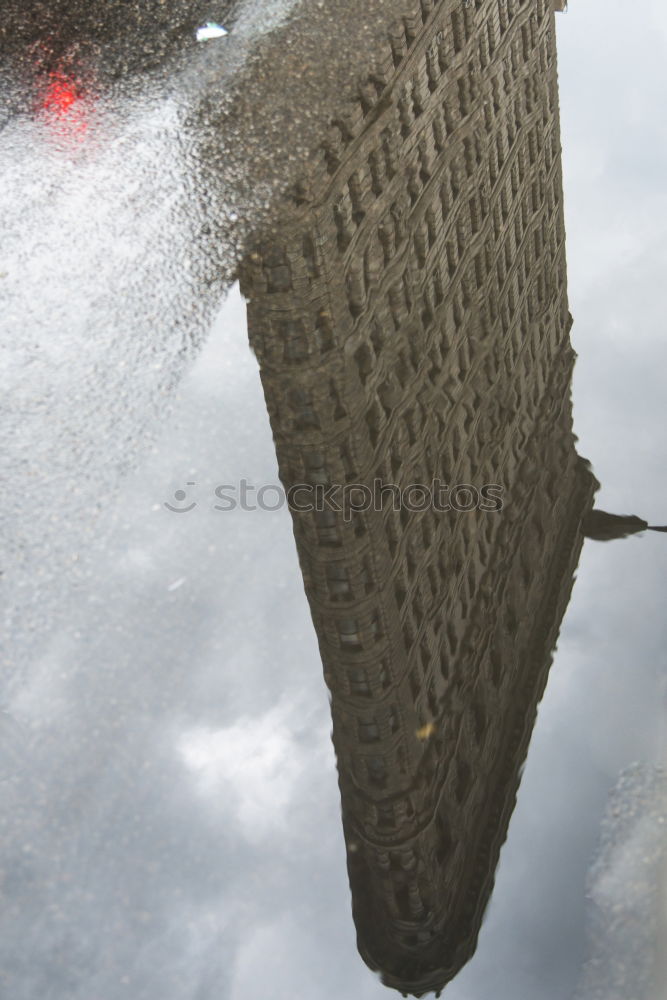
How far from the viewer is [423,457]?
8.36m

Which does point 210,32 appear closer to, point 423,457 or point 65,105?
point 65,105

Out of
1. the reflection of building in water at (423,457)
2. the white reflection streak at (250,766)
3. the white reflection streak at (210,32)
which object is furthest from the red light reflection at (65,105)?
the white reflection streak at (250,766)

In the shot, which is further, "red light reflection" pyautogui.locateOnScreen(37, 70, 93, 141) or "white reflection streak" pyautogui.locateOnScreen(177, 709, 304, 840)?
"red light reflection" pyautogui.locateOnScreen(37, 70, 93, 141)

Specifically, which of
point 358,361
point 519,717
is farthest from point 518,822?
point 358,361

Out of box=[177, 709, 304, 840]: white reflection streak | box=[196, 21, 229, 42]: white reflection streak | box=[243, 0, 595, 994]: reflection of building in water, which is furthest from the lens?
box=[196, 21, 229, 42]: white reflection streak

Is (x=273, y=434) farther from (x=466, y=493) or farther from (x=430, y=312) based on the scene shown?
(x=430, y=312)

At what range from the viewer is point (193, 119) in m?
10.6

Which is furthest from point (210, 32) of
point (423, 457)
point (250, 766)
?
point (250, 766)

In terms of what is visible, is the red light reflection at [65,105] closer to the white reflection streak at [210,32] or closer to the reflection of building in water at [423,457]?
the white reflection streak at [210,32]

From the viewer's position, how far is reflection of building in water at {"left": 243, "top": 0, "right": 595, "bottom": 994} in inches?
241

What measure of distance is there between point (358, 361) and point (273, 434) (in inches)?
54.0

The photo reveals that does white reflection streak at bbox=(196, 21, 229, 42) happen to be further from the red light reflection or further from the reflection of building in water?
the reflection of building in water

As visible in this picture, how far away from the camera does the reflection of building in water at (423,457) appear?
612 cm

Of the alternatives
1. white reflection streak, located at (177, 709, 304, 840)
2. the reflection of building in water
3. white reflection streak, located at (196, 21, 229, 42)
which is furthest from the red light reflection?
white reflection streak, located at (177, 709, 304, 840)
